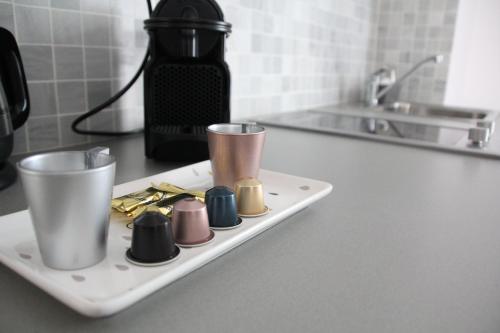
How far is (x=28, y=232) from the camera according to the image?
402 millimetres

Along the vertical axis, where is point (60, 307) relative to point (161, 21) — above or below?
below

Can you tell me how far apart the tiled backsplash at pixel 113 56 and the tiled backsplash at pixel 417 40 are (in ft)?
2.23

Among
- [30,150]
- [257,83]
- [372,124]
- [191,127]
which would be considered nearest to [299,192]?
[191,127]

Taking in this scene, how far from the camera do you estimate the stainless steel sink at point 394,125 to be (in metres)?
1.02

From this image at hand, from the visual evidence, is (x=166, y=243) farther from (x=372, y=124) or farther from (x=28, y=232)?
(x=372, y=124)

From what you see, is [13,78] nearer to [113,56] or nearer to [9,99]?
[9,99]

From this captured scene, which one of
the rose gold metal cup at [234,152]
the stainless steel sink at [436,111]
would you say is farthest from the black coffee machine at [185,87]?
the stainless steel sink at [436,111]

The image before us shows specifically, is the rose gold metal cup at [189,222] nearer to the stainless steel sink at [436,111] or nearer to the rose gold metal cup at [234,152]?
the rose gold metal cup at [234,152]

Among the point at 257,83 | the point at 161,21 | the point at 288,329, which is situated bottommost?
the point at 288,329

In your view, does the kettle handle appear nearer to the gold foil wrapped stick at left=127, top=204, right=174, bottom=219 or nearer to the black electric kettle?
the black electric kettle

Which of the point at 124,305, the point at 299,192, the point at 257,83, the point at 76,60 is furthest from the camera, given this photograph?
the point at 257,83

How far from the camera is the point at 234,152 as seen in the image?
0.50m

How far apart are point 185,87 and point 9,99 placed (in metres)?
0.25

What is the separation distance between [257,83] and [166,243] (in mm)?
1008
